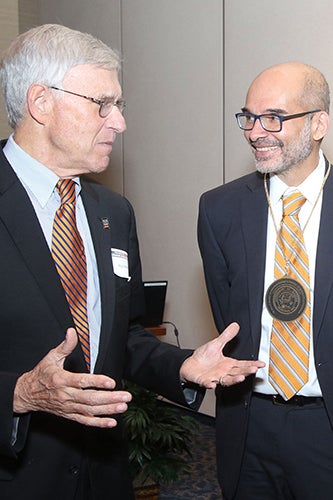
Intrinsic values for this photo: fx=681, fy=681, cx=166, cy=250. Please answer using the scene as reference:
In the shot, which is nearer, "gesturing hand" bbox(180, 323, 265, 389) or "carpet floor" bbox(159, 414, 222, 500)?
"gesturing hand" bbox(180, 323, 265, 389)

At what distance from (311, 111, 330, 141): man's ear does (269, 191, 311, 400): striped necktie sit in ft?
0.98

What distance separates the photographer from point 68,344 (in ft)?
5.05

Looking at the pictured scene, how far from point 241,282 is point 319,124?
716mm

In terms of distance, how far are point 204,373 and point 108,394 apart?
0.53 metres

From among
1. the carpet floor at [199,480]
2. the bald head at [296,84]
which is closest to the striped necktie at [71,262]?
the bald head at [296,84]

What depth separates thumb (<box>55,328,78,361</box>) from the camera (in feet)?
5.03

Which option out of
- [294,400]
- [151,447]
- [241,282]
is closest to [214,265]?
[241,282]

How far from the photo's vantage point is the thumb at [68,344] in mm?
1532

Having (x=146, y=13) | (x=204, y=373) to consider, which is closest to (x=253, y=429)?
(x=204, y=373)

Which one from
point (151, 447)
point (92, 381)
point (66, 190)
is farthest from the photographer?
point (151, 447)

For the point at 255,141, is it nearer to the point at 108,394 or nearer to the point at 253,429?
→ the point at 253,429

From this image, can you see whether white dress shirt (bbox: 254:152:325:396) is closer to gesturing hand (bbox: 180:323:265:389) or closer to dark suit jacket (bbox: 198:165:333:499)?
dark suit jacket (bbox: 198:165:333:499)

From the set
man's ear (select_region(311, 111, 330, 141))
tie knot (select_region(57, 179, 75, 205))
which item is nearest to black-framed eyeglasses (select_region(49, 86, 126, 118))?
tie knot (select_region(57, 179, 75, 205))

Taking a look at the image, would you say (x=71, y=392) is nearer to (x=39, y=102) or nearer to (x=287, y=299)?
(x=39, y=102)
